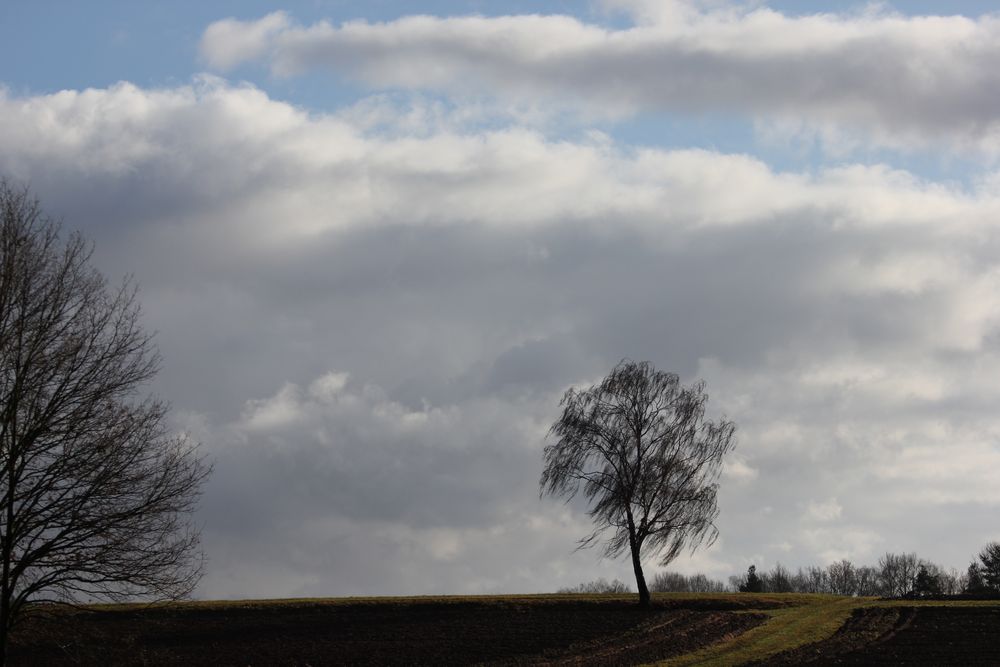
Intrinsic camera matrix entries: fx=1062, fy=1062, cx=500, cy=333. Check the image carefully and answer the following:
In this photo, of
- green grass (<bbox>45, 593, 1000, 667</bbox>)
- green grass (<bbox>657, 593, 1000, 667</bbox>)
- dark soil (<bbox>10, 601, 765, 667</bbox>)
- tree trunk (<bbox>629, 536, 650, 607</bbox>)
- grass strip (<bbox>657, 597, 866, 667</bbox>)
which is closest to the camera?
grass strip (<bbox>657, 597, 866, 667</bbox>)

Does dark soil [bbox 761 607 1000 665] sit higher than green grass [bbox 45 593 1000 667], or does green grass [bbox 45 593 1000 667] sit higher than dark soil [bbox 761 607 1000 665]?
green grass [bbox 45 593 1000 667]

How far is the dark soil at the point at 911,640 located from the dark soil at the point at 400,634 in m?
4.48

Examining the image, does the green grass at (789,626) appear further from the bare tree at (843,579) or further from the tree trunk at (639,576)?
the bare tree at (843,579)

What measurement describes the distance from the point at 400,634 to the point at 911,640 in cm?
2021

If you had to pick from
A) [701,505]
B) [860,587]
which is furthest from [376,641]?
[860,587]

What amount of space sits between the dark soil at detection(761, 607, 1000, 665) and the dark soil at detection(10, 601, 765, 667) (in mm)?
4480

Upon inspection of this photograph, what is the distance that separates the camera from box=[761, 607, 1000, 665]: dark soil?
35031 millimetres

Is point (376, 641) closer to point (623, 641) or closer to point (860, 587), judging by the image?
point (623, 641)

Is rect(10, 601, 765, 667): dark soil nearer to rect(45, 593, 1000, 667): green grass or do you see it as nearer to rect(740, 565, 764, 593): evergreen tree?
rect(45, 593, 1000, 667): green grass

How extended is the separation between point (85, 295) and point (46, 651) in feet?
66.7

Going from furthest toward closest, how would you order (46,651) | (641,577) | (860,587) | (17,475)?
(860,587) < (641,577) < (46,651) < (17,475)

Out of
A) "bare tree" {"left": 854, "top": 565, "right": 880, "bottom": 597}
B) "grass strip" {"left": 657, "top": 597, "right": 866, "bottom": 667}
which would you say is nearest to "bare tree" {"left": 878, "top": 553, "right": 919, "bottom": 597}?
"bare tree" {"left": 854, "top": 565, "right": 880, "bottom": 597}

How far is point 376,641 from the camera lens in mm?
42500

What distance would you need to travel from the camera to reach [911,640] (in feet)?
132
